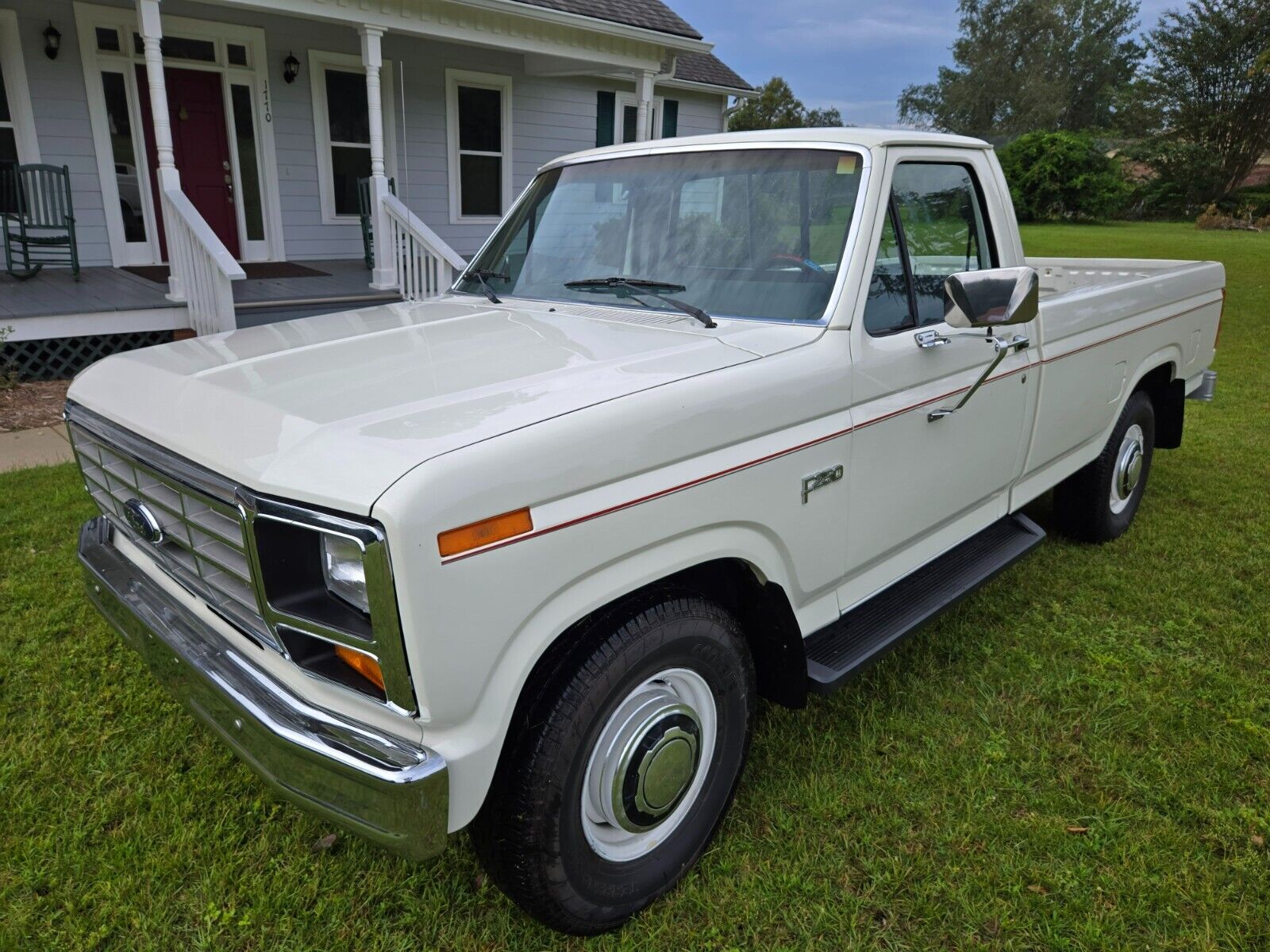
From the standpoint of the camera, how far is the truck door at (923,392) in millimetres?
2797

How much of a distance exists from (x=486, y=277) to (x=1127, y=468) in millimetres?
3600

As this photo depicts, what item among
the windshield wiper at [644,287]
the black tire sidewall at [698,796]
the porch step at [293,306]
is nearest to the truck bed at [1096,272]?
the windshield wiper at [644,287]

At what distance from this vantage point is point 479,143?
12648mm

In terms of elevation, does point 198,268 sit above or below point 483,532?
below

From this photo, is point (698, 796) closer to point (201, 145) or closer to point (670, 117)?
point (201, 145)

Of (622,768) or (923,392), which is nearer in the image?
(622,768)

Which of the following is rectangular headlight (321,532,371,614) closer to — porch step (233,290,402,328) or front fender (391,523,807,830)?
front fender (391,523,807,830)

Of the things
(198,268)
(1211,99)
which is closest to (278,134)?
(198,268)

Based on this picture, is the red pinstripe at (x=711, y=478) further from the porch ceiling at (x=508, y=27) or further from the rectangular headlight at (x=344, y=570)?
the porch ceiling at (x=508, y=27)

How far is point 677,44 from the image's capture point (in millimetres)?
12227

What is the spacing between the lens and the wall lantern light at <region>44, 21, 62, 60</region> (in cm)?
890

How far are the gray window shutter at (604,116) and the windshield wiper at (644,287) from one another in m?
11.7

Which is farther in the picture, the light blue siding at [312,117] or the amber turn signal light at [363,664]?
the light blue siding at [312,117]

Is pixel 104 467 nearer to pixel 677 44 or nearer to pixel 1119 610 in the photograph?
pixel 1119 610
